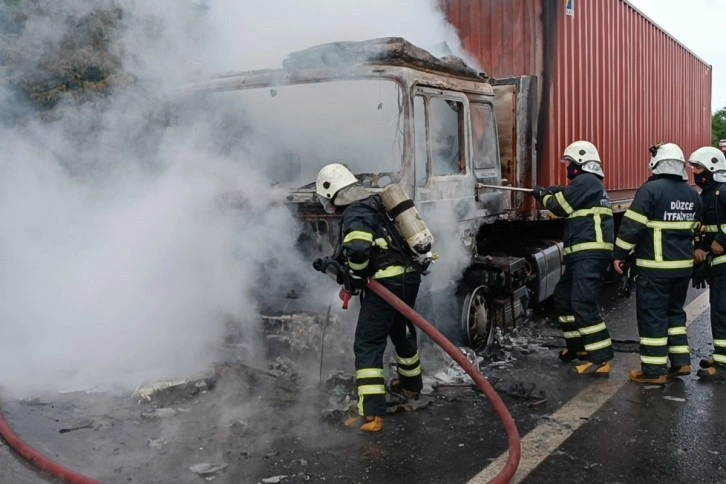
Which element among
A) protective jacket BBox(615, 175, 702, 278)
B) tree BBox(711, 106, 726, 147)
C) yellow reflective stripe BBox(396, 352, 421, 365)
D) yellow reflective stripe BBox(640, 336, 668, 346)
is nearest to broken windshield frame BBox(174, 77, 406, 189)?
yellow reflective stripe BBox(396, 352, 421, 365)

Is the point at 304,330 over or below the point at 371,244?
below

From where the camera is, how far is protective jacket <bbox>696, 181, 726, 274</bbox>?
5387mm

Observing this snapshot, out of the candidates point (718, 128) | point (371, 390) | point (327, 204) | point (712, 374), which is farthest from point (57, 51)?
point (718, 128)

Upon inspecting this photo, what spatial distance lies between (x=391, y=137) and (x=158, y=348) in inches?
88.6

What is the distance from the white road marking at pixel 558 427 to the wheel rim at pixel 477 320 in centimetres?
99

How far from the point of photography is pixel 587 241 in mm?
5523

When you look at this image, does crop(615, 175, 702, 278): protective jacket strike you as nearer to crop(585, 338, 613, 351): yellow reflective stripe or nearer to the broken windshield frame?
crop(585, 338, 613, 351): yellow reflective stripe

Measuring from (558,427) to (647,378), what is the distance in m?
1.24

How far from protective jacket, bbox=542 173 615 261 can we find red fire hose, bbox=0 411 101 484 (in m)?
3.82

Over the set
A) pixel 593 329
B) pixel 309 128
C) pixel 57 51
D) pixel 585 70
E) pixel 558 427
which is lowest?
pixel 558 427

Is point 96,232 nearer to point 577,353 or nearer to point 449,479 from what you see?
point 449,479

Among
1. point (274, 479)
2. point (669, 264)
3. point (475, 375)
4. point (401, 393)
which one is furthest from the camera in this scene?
point (669, 264)

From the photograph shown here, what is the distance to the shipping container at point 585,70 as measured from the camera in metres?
6.54

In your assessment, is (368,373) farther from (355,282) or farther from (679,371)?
(679,371)
